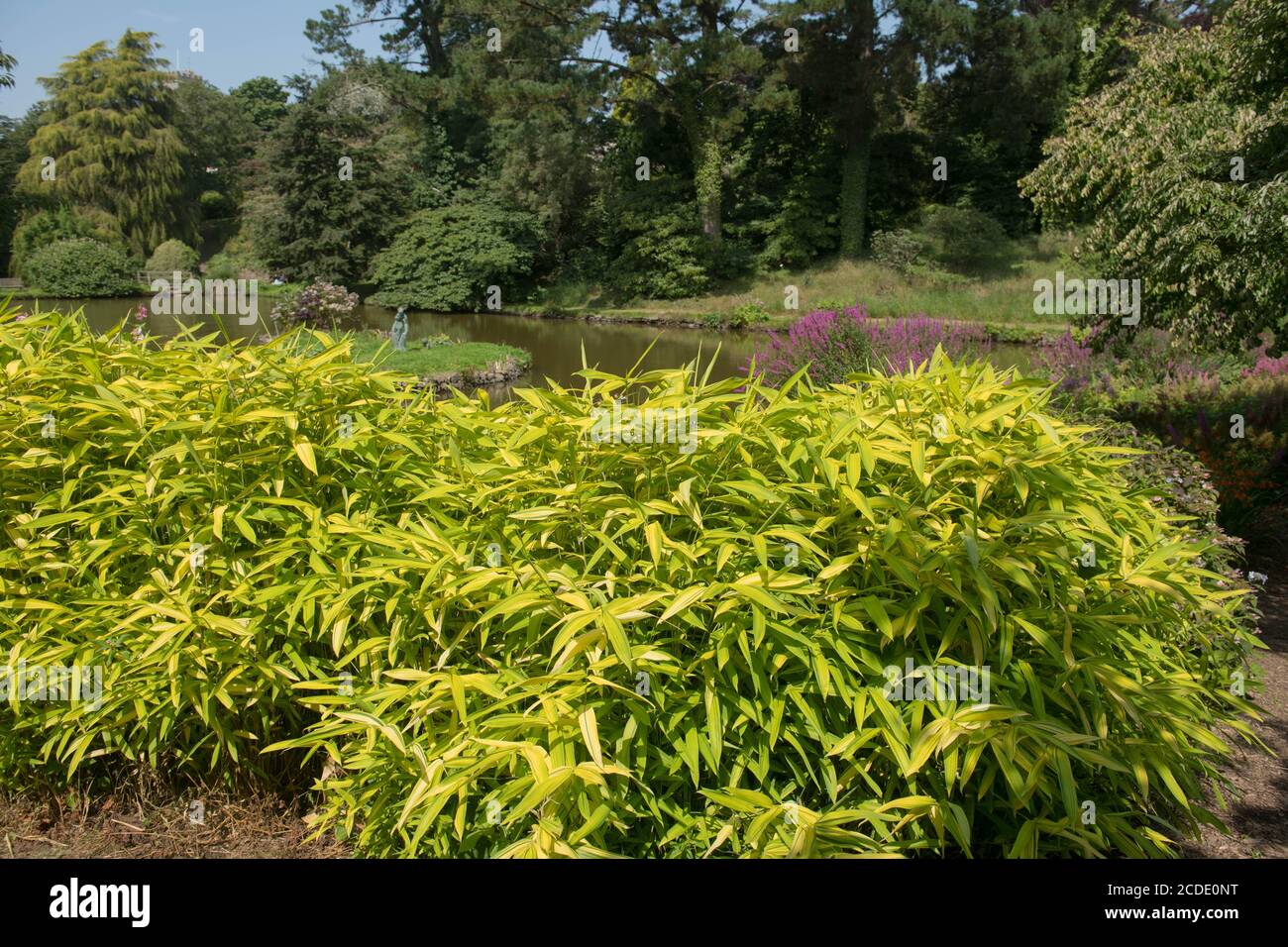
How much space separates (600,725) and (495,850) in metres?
0.31

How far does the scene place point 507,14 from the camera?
2520cm

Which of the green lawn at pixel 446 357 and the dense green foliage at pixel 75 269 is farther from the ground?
the dense green foliage at pixel 75 269

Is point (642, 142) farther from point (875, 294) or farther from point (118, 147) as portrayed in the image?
point (118, 147)

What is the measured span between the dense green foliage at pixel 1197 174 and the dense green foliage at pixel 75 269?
32.7 metres

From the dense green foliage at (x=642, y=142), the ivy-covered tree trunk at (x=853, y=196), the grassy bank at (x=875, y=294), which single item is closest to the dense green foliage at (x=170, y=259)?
the dense green foliage at (x=642, y=142)

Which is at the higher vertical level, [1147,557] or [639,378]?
[639,378]

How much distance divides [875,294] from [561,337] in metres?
9.63

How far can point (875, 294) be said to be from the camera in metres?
25.6

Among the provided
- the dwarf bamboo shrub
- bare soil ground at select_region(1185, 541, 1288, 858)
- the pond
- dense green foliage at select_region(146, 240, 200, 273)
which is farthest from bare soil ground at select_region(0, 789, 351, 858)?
dense green foliage at select_region(146, 240, 200, 273)

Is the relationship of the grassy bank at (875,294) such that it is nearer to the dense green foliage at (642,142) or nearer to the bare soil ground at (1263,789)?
the dense green foliage at (642,142)

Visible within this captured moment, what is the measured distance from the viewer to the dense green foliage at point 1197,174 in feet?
17.3

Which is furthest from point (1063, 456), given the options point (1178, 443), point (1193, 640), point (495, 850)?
point (1178, 443)

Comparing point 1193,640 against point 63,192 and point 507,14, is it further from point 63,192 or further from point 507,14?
point 63,192

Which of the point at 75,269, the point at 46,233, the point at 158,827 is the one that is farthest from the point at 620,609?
the point at 46,233
